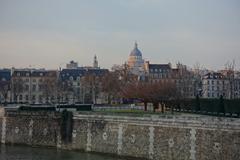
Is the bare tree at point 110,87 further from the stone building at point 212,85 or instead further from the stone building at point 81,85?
the stone building at point 212,85

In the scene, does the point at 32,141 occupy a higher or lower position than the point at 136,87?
lower

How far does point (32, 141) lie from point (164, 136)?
1700cm

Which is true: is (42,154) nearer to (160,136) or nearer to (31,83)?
(160,136)

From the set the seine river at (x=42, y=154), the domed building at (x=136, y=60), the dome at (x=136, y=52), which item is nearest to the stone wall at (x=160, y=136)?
the seine river at (x=42, y=154)

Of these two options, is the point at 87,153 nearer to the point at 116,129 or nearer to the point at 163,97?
the point at 116,129

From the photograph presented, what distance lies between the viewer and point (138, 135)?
42.8m

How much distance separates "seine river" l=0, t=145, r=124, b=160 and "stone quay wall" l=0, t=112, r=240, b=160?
4.26 ft

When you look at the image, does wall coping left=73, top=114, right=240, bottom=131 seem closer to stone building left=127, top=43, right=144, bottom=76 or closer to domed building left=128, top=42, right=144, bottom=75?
stone building left=127, top=43, right=144, bottom=76

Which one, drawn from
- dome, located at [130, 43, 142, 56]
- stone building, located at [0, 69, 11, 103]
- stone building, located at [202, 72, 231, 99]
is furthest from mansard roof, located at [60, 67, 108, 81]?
dome, located at [130, 43, 142, 56]

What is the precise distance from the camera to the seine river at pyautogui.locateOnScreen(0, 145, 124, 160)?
4328 cm

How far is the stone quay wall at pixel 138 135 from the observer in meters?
36.3

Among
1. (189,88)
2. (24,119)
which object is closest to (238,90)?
(189,88)

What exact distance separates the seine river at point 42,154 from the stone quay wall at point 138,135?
1.30m

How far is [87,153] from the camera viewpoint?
46.0 m
